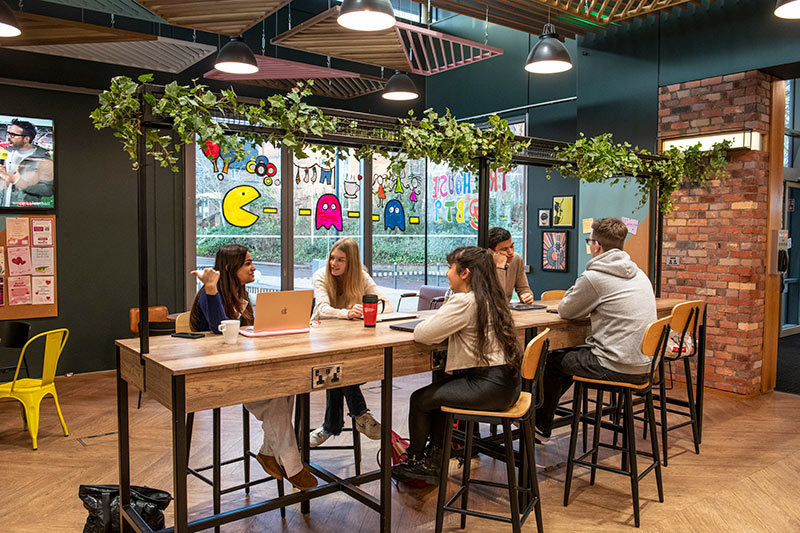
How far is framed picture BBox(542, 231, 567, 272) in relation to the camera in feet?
24.9

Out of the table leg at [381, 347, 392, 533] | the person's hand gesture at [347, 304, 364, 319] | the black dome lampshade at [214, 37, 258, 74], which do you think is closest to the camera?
the table leg at [381, 347, 392, 533]

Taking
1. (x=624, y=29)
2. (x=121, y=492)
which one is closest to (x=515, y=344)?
(x=121, y=492)

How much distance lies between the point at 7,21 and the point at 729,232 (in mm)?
5769

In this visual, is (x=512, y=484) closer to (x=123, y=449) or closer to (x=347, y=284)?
(x=347, y=284)

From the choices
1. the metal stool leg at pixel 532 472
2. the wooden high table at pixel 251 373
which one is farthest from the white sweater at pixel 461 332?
the metal stool leg at pixel 532 472

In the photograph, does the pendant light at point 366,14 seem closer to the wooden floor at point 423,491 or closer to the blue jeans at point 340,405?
the blue jeans at point 340,405

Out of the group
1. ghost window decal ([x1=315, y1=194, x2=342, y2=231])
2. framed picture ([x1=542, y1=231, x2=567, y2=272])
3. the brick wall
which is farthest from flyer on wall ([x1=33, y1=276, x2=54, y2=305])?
the brick wall

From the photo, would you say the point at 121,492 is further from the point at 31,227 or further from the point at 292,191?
the point at 292,191

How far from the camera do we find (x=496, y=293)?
3168 millimetres

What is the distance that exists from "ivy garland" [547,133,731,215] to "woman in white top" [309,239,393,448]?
1.75m

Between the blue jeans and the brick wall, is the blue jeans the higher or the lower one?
the lower one

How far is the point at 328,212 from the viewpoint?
8.30 metres

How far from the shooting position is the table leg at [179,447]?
2.49m

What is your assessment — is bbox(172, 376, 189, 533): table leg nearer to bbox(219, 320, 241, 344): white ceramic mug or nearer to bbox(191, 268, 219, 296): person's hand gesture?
bbox(219, 320, 241, 344): white ceramic mug
